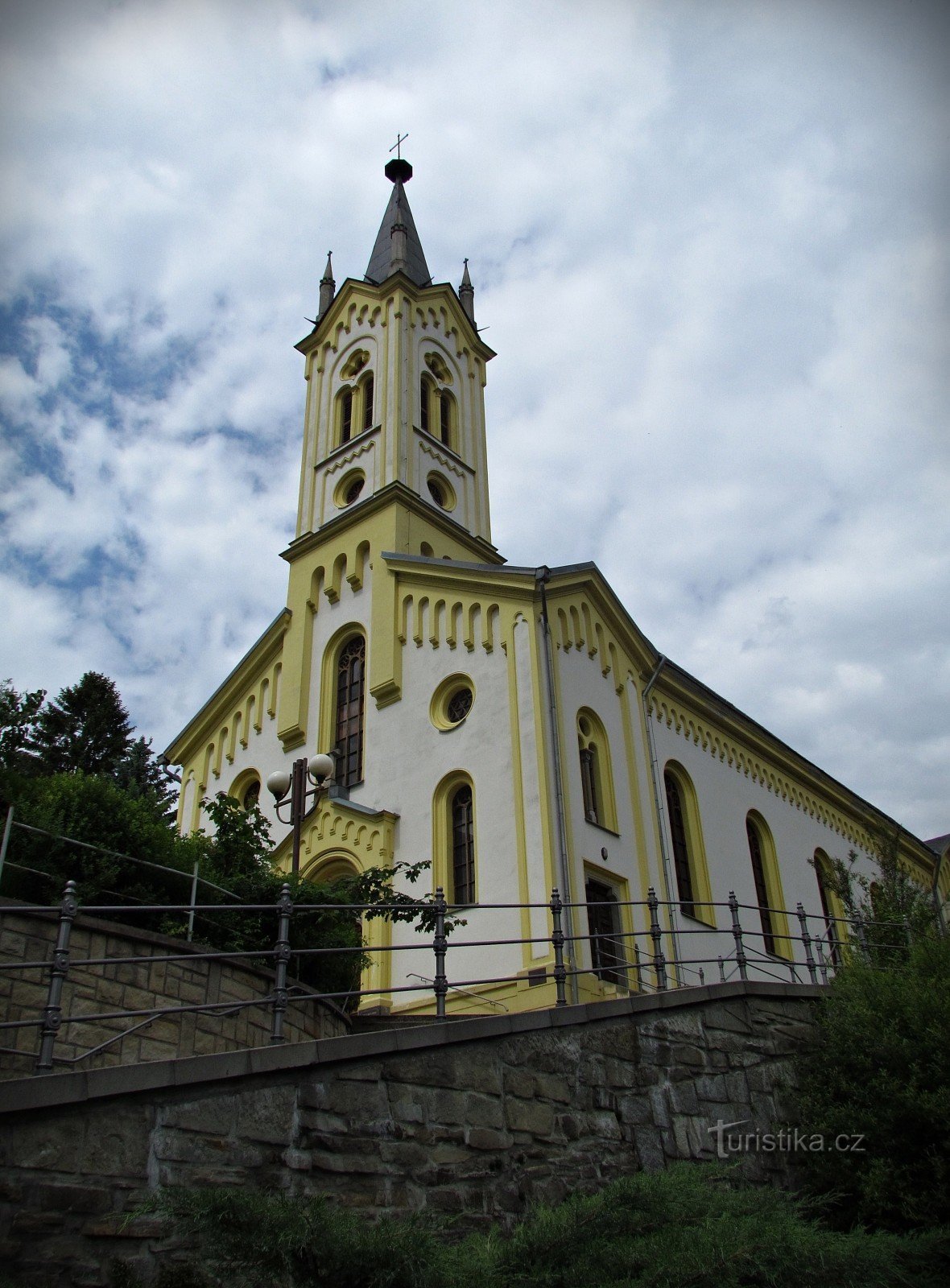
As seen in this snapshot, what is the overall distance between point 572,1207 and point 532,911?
10.0 meters

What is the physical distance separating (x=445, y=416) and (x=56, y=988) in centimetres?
2338

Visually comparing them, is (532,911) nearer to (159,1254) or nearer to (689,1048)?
(689,1048)

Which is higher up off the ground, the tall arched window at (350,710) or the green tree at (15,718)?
the tall arched window at (350,710)

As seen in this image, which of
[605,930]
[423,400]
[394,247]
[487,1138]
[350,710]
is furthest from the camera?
[394,247]

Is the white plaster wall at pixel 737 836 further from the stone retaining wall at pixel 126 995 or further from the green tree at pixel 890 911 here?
the stone retaining wall at pixel 126 995

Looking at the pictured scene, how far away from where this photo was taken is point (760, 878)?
1019 inches

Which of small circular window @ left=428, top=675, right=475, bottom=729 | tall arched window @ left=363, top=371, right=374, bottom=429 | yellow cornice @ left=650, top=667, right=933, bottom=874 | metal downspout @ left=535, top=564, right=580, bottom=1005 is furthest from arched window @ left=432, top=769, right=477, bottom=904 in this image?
tall arched window @ left=363, top=371, right=374, bottom=429

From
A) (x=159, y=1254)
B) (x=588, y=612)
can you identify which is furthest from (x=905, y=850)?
(x=159, y=1254)

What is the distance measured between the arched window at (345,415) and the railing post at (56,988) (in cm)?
2127

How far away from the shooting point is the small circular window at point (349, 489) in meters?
25.9

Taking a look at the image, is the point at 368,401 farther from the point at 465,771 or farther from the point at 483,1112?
the point at 483,1112

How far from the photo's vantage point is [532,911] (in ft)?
56.0

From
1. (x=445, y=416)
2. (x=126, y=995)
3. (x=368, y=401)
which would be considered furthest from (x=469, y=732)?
(x=445, y=416)

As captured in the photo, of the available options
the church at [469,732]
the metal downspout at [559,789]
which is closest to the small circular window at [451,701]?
the church at [469,732]
